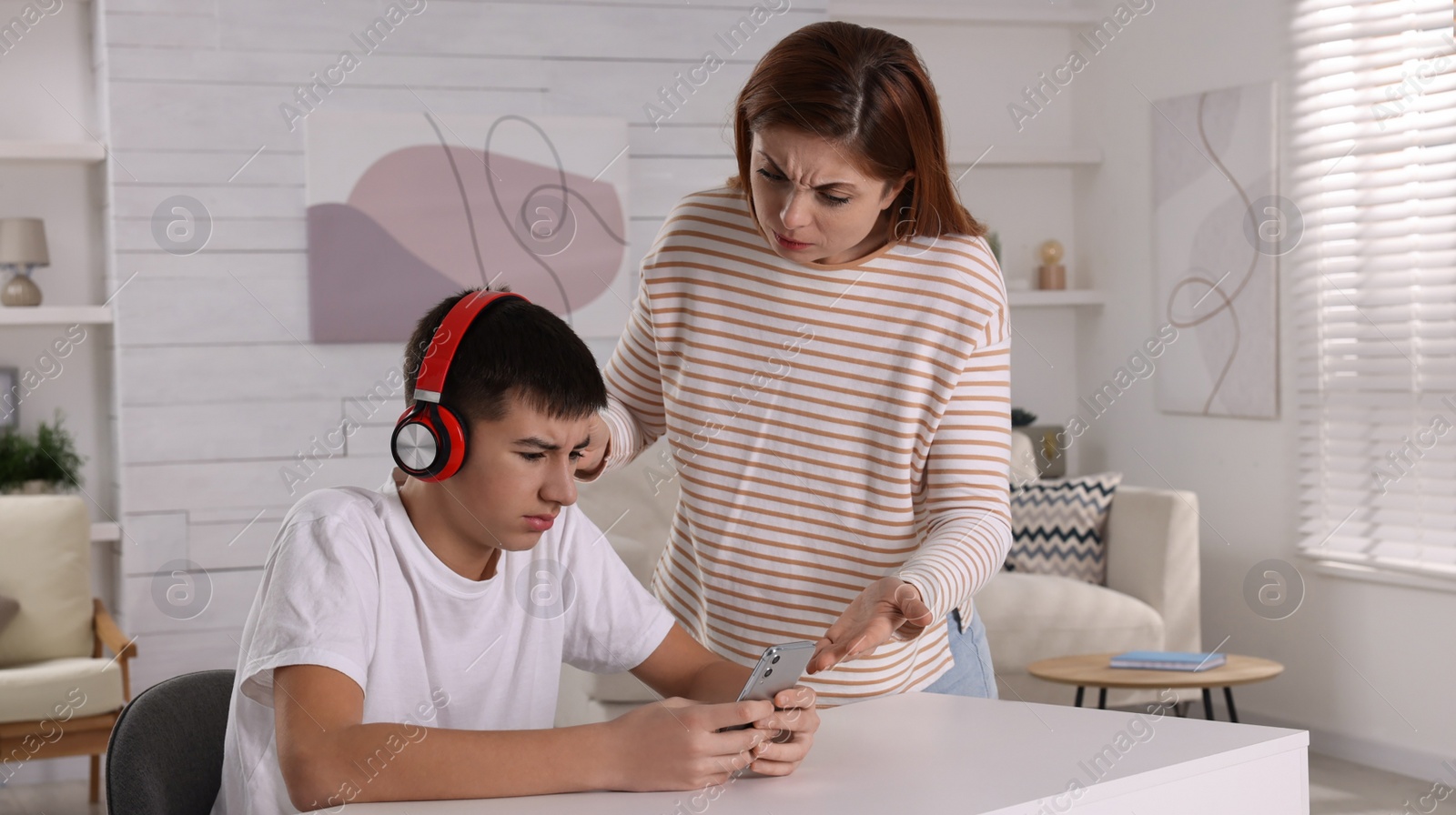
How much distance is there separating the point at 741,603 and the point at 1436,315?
304cm

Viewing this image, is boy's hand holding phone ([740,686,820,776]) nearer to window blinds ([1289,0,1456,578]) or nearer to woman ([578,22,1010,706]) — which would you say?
woman ([578,22,1010,706])

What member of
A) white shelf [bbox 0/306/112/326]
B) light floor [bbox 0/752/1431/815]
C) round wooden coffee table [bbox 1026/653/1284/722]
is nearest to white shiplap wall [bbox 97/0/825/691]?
white shelf [bbox 0/306/112/326]

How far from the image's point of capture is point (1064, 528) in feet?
14.4

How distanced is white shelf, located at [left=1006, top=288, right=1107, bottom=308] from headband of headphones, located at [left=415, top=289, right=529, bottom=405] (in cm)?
404

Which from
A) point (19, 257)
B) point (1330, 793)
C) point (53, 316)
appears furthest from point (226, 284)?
point (1330, 793)

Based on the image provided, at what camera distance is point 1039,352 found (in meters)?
5.48

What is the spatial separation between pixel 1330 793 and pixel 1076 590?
0.89 metres

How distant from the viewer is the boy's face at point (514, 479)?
1.33 m

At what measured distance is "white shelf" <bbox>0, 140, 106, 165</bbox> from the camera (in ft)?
13.4

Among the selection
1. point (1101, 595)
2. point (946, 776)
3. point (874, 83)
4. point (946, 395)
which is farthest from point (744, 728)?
point (1101, 595)

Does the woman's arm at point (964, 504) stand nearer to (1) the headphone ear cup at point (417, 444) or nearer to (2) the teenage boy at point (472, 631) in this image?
(2) the teenage boy at point (472, 631)

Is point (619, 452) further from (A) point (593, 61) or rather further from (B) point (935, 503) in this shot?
(A) point (593, 61)

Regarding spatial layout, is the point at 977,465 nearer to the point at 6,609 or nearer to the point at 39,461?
the point at 6,609

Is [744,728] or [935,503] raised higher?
[935,503]
